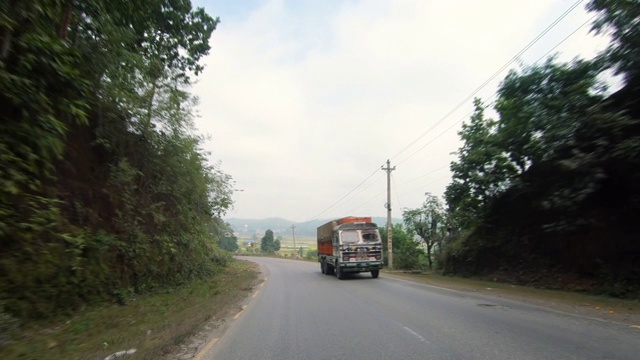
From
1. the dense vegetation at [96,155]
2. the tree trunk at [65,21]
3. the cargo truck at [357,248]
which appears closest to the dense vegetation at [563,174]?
the cargo truck at [357,248]

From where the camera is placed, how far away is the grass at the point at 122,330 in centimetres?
732

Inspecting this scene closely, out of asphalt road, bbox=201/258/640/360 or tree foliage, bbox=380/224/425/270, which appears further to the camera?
tree foliage, bbox=380/224/425/270

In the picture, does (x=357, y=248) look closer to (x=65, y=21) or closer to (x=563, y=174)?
(x=563, y=174)

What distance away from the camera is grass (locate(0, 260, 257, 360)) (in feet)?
24.0

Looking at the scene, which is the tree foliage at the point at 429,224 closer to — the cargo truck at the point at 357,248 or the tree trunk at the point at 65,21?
the cargo truck at the point at 357,248

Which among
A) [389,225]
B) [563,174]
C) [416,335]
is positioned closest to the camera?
[416,335]

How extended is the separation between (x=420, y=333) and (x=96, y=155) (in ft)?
41.6

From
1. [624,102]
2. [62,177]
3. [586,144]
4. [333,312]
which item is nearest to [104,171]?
[62,177]

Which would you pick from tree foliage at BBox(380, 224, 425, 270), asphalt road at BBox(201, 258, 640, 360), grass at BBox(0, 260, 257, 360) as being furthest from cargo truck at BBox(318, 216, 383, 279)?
tree foliage at BBox(380, 224, 425, 270)

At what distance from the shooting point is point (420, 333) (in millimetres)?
8453

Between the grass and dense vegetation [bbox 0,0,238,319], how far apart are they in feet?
2.33

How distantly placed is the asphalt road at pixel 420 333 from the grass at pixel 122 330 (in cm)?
94

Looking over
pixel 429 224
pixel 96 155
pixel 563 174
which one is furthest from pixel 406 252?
pixel 96 155

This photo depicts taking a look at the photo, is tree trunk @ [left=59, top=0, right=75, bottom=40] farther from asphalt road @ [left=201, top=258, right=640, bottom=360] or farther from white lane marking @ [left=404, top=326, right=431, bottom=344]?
white lane marking @ [left=404, top=326, right=431, bottom=344]
